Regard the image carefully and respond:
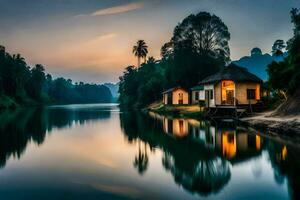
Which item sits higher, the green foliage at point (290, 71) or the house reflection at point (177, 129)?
the green foliage at point (290, 71)

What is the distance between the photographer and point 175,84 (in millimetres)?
69312

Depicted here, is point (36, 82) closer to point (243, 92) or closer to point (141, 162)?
point (243, 92)

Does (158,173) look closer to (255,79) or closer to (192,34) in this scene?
(255,79)

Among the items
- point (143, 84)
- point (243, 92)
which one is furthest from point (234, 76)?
point (143, 84)

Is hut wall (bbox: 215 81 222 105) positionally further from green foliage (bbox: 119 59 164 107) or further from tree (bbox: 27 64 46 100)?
tree (bbox: 27 64 46 100)

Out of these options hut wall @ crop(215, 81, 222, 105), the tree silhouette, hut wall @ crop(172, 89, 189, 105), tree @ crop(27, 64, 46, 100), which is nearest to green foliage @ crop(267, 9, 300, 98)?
hut wall @ crop(215, 81, 222, 105)

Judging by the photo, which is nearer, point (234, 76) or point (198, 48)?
point (234, 76)

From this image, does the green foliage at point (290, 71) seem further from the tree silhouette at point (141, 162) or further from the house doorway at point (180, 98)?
the house doorway at point (180, 98)

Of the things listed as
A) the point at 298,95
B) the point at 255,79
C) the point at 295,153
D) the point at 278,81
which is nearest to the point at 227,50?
the point at 255,79

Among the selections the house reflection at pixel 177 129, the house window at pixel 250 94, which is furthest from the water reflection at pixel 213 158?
the house window at pixel 250 94

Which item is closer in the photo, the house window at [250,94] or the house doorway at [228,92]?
the house window at [250,94]

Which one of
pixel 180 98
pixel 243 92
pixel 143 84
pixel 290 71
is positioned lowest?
pixel 180 98

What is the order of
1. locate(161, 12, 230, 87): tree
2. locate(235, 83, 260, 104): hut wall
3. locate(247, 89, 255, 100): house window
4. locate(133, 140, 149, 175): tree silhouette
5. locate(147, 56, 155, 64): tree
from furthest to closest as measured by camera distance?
locate(147, 56, 155, 64): tree < locate(161, 12, 230, 87): tree < locate(247, 89, 255, 100): house window < locate(235, 83, 260, 104): hut wall < locate(133, 140, 149, 175): tree silhouette

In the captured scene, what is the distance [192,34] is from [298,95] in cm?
3591
